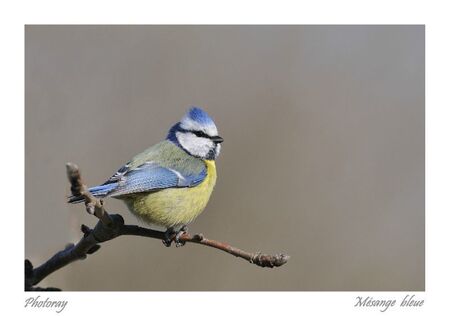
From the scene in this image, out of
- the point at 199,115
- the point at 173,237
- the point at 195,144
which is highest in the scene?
the point at 199,115

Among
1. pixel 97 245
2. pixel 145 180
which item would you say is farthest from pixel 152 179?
pixel 97 245

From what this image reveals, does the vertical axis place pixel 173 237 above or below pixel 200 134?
below

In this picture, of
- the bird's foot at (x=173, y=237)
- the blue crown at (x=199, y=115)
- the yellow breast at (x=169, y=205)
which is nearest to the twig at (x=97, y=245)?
the bird's foot at (x=173, y=237)

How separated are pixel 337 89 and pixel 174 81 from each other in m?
1.11

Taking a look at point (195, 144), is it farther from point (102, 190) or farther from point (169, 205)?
point (102, 190)

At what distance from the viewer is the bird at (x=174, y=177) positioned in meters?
2.18

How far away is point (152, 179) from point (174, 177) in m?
0.15

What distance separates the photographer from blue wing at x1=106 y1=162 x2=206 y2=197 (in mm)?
2111

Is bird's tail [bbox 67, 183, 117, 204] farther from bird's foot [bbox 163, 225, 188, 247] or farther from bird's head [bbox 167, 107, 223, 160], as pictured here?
bird's head [bbox 167, 107, 223, 160]

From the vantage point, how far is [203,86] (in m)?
3.31

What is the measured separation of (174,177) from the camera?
7.83 feet

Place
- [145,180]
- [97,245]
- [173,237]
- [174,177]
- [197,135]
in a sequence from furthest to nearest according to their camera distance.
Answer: [197,135], [174,177], [145,180], [173,237], [97,245]

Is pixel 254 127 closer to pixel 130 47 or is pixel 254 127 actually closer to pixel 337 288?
pixel 130 47
